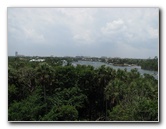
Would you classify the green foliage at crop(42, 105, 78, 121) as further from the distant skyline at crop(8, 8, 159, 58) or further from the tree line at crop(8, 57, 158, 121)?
the distant skyline at crop(8, 8, 159, 58)

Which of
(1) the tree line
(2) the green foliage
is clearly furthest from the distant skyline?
(2) the green foliage

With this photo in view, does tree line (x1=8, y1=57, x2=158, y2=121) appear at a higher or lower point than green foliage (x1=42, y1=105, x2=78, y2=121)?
higher

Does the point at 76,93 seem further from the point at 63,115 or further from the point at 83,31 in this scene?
the point at 83,31

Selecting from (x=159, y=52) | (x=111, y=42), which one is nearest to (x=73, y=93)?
(x=111, y=42)

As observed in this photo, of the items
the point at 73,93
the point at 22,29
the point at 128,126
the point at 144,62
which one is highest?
the point at 22,29

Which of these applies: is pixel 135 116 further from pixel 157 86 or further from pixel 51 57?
pixel 51 57

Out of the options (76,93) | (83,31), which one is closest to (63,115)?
(76,93)
